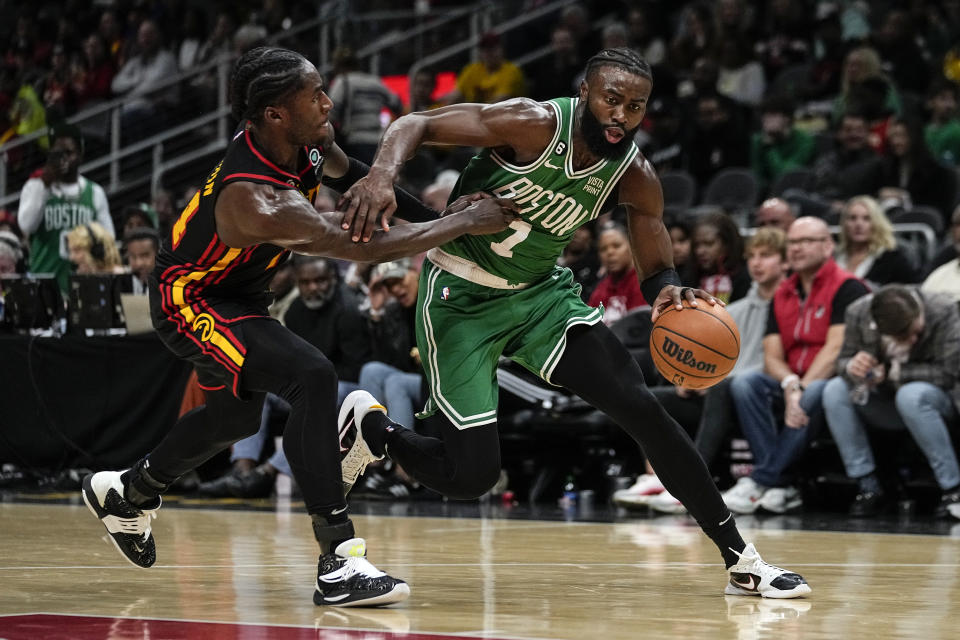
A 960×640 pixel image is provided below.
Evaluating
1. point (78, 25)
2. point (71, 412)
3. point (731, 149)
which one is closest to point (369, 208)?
point (71, 412)

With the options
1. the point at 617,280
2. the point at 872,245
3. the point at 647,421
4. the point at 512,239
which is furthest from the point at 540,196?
the point at 872,245

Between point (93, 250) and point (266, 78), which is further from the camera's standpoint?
point (93, 250)

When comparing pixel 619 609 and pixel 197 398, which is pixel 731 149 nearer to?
pixel 197 398

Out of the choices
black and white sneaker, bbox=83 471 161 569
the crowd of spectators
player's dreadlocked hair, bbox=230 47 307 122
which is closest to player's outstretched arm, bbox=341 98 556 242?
player's dreadlocked hair, bbox=230 47 307 122

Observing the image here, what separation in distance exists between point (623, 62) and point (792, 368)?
407 centimetres

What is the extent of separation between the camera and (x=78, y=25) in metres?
16.3

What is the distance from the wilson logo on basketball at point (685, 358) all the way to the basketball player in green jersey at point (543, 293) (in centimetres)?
12

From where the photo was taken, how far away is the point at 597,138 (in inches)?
172

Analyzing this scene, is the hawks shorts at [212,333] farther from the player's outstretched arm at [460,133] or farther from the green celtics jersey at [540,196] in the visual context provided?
the green celtics jersey at [540,196]

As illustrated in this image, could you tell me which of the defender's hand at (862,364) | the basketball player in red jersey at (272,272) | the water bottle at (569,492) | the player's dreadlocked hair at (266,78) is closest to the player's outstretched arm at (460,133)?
the basketball player in red jersey at (272,272)

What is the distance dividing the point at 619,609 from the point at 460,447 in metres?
0.78

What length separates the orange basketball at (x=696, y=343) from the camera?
439 centimetres

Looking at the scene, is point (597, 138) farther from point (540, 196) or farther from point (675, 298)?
point (675, 298)

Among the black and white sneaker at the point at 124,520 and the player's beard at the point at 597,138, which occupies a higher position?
the player's beard at the point at 597,138
